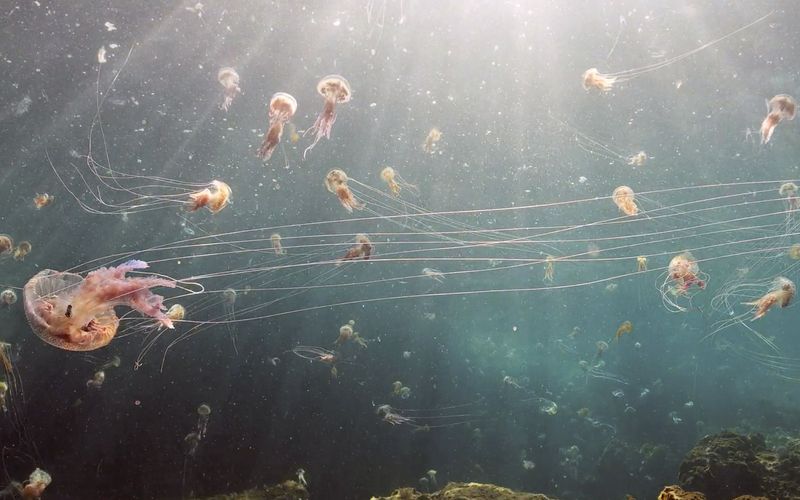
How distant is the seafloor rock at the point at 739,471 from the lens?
4.93 metres

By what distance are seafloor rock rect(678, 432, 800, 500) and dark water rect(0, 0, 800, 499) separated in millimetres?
2602

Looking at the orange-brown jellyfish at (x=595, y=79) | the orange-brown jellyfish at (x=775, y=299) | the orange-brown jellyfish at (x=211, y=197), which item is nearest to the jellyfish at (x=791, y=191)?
the orange-brown jellyfish at (x=775, y=299)

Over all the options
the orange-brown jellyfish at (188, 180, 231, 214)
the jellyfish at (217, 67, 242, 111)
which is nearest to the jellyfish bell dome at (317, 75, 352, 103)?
the orange-brown jellyfish at (188, 180, 231, 214)

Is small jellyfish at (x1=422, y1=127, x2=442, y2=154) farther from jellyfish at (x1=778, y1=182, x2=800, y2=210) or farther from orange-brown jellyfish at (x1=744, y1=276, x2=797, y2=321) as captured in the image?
jellyfish at (x1=778, y1=182, x2=800, y2=210)

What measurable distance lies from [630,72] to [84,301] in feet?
30.1

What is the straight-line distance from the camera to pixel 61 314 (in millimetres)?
3596

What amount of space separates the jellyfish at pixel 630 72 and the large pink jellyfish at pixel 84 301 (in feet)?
24.7

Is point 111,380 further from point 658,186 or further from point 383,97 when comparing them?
point 658,186

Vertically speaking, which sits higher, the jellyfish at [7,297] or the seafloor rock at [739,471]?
the seafloor rock at [739,471]

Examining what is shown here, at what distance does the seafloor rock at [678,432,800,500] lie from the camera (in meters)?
4.93

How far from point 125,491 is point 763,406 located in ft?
82.7

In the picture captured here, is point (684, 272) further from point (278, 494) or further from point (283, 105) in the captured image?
point (278, 494)

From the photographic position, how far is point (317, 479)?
1150 cm

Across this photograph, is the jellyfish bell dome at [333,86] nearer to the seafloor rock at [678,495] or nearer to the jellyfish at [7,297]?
the seafloor rock at [678,495]
